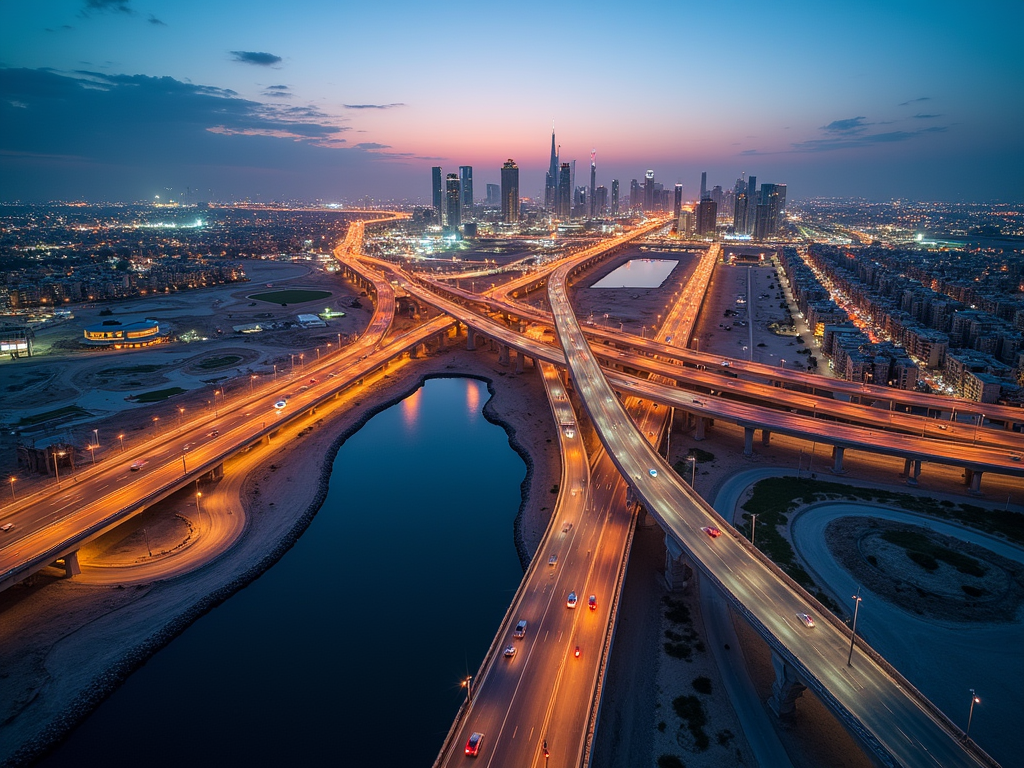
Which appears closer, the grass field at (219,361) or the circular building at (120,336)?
the grass field at (219,361)

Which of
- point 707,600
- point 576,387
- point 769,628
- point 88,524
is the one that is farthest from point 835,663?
point 88,524

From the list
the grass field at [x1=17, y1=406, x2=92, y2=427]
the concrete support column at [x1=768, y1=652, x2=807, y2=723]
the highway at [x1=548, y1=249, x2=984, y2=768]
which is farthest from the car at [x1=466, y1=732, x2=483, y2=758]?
the grass field at [x1=17, y1=406, x2=92, y2=427]

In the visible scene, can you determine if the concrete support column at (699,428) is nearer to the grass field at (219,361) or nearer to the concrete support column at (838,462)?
the concrete support column at (838,462)

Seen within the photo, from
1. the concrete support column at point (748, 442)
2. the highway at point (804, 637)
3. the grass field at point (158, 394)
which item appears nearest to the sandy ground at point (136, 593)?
the highway at point (804, 637)

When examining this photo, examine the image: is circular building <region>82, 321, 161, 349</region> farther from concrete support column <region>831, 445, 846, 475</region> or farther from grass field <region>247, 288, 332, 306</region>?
concrete support column <region>831, 445, 846, 475</region>

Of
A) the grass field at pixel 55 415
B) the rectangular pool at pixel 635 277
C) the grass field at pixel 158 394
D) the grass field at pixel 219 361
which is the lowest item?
the grass field at pixel 55 415

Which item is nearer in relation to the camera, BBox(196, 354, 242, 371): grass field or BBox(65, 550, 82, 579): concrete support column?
BBox(65, 550, 82, 579): concrete support column
